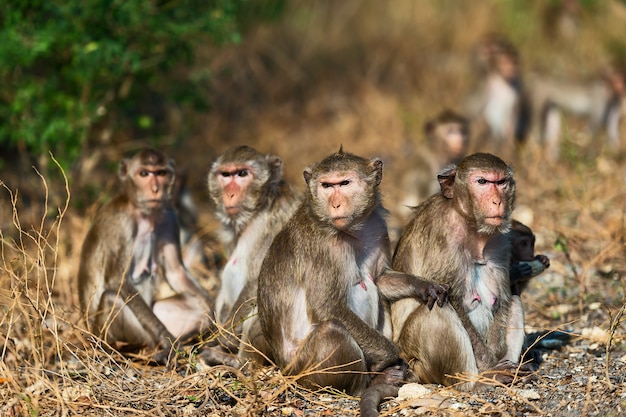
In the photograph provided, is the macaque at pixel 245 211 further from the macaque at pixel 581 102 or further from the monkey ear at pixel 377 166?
the macaque at pixel 581 102

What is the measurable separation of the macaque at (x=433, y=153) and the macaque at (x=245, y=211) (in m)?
3.99

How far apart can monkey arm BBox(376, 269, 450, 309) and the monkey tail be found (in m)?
0.53

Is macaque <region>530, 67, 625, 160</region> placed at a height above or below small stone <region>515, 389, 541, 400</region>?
above

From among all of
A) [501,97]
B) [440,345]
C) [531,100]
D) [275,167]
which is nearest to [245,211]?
[275,167]

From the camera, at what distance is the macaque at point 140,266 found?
693cm

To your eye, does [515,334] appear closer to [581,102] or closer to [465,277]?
[465,277]

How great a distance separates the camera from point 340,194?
5621mm

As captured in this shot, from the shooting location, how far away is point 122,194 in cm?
Result: 742

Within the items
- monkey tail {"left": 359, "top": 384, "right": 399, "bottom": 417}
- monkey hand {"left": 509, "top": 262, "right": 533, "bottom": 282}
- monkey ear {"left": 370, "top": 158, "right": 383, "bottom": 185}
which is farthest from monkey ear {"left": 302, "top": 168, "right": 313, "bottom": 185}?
monkey hand {"left": 509, "top": 262, "right": 533, "bottom": 282}

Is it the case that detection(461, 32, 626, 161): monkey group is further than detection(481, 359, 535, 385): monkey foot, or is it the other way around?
detection(461, 32, 626, 161): monkey group

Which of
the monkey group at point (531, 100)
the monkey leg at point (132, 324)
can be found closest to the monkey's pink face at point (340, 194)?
the monkey leg at point (132, 324)

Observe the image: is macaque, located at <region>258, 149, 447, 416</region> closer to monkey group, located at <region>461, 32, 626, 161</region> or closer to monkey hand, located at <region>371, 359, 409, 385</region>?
monkey hand, located at <region>371, 359, 409, 385</region>

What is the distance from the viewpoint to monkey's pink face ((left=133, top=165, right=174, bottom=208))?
7184 millimetres

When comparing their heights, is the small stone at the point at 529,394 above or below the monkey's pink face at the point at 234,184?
below
